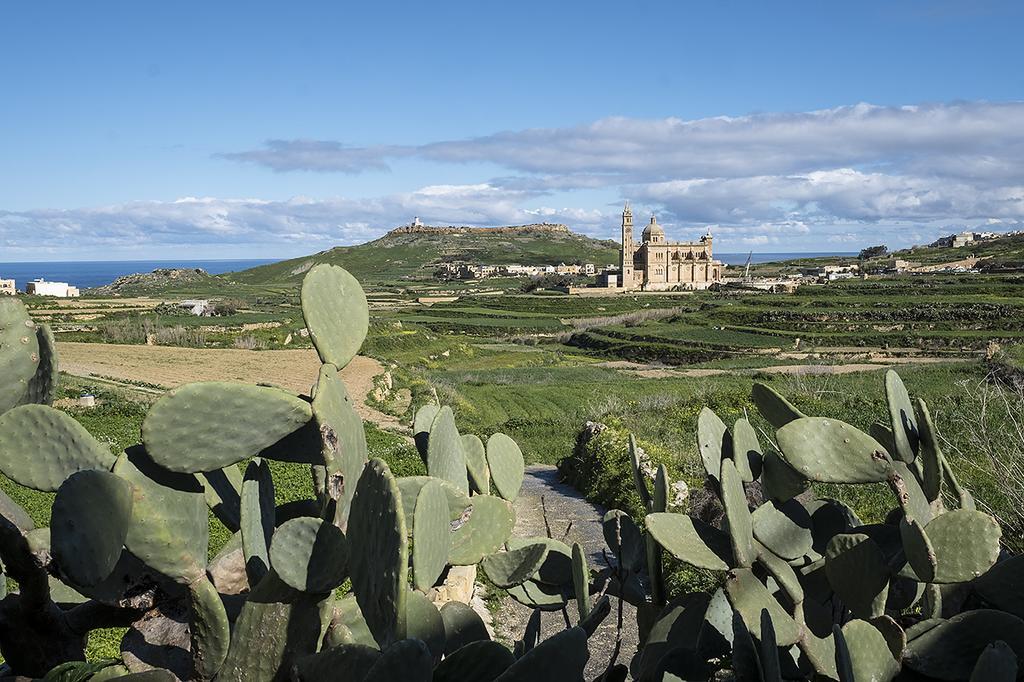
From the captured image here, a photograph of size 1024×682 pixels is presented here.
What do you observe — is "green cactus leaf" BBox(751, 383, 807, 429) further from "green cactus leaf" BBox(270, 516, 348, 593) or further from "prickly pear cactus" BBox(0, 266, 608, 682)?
"green cactus leaf" BBox(270, 516, 348, 593)

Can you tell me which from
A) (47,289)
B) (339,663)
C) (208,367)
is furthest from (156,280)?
(339,663)

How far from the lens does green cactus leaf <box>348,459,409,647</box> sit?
3.76ft

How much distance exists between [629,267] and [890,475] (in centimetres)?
A: 9443

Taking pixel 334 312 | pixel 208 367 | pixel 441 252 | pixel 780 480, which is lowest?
pixel 208 367

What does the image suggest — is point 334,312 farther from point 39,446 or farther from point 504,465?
point 504,465

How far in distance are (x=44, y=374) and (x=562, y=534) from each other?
774cm

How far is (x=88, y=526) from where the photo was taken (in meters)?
1.23

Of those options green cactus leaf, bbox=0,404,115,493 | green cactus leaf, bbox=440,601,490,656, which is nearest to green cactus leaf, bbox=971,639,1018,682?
green cactus leaf, bbox=440,601,490,656

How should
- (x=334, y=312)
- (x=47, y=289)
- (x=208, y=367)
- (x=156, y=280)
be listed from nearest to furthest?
1. (x=334, y=312)
2. (x=208, y=367)
3. (x=47, y=289)
4. (x=156, y=280)

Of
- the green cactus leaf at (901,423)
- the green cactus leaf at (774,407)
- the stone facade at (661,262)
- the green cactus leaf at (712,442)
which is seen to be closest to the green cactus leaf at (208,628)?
the green cactus leaf at (712,442)

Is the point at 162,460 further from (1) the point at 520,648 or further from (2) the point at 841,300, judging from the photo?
(2) the point at 841,300

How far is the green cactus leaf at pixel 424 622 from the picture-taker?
136cm

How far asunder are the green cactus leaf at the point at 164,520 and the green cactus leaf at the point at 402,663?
44 centimetres

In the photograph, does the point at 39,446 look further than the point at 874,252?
No
